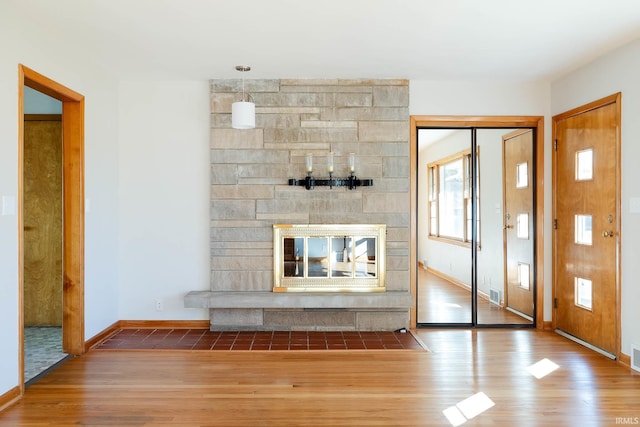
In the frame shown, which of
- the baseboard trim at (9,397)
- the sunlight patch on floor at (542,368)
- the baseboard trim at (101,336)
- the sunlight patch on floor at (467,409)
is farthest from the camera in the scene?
the baseboard trim at (101,336)

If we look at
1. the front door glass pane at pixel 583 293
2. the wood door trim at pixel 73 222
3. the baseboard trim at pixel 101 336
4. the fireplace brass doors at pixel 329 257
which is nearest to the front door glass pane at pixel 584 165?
the front door glass pane at pixel 583 293

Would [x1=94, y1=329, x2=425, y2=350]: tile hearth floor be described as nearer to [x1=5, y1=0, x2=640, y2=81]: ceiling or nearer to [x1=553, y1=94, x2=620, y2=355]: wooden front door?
[x1=553, y1=94, x2=620, y2=355]: wooden front door

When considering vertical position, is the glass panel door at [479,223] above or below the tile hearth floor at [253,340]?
above

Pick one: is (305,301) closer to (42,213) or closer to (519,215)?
(519,215)

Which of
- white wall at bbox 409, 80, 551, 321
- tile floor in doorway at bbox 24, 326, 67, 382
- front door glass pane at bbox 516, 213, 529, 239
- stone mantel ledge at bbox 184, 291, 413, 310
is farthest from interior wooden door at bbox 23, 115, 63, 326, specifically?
front door glass pane at bbox 516, 213, 529, 239

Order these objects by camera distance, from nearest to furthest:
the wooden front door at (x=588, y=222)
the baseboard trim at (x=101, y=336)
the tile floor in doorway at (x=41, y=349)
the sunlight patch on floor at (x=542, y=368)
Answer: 1. the sunlight patch on floor at (x=542, y=368)
2. the tile floor in doorway at (x=41, y=349)
3. the wooden front door at (x=588, y=222)
4. the baseboard trim at (x=101, y=336)

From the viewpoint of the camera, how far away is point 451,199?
473 cm

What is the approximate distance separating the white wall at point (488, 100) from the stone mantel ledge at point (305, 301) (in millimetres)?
1610

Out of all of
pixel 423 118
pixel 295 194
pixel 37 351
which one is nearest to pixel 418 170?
pixel 423 118

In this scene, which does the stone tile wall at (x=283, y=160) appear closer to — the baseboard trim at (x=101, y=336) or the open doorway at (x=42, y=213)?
the baseboard trim at (x=101, y=336)

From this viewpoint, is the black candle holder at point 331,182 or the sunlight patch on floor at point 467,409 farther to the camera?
the black candle holder at point 331,182

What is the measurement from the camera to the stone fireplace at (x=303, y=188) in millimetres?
4391

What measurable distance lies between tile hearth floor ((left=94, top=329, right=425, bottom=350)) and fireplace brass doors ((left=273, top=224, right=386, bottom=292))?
433 mm

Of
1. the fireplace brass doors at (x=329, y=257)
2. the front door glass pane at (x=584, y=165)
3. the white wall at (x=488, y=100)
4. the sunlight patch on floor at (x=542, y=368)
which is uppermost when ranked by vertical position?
the white wall at (x=488, y=100)
